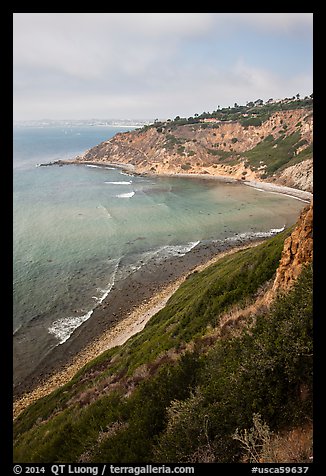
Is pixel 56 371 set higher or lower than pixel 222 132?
lower

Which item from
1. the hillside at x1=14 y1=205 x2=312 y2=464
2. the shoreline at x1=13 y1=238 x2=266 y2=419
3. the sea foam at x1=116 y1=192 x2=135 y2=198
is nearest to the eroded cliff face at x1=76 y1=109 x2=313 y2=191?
the sea foam at x1=116 y1=192 x2=135 y2=198

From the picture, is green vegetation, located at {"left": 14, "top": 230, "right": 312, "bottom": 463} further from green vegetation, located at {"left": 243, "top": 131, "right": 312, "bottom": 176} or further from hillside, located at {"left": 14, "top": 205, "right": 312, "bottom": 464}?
green vegetation, located at {"left": 243, "top": 131, "right": 312, "bottom": 176}

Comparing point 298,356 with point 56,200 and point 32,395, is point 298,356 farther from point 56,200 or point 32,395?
point 56,200

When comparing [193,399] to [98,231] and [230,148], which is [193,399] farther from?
[230,148]

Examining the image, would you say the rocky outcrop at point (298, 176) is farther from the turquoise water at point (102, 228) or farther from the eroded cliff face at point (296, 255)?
the eroded cliff face at point (296, 255)

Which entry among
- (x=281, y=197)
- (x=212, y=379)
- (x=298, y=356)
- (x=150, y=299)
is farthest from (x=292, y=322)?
(x=281, y=197)

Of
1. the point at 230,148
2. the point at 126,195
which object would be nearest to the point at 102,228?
the point at 126,195
